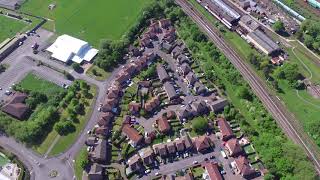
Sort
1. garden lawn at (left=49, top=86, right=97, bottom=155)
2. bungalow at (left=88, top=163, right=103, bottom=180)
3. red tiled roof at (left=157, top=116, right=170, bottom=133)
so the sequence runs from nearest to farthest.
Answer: bungalow at (left=88, top=163, right=103, bottom=180)
garden lawn at (left=49, top=86, right=97, bottom=155)
red tiled roof at (left=157, top=116, right=170, bottom=133)

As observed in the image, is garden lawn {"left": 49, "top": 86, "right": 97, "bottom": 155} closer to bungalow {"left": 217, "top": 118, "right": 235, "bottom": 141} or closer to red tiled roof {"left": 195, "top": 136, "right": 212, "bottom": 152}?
red tiled roof {"left": 195, "top": 136, "right": 212, "bottom": 152}

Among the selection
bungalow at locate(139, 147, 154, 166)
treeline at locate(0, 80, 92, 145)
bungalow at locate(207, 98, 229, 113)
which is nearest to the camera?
bungalow at locate(139, 147, 154, 166)

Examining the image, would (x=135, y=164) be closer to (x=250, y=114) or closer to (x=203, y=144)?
(x=203, y=144)

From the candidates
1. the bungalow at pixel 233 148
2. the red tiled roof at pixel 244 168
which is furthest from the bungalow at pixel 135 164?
the red tiled roof at pixel 244 168

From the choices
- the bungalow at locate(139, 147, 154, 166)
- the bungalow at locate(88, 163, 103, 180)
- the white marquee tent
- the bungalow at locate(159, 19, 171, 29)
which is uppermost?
the bungalow at locate(159, 19, 171, 29)

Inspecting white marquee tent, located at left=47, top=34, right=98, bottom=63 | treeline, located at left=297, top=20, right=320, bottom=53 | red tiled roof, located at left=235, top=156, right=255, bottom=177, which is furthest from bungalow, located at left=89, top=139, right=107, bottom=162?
treeline, located at left=297, top=20, right=320, bottom=53

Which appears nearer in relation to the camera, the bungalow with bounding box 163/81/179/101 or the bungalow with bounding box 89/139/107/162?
the bungalow with bounding box 89/139/107/162
